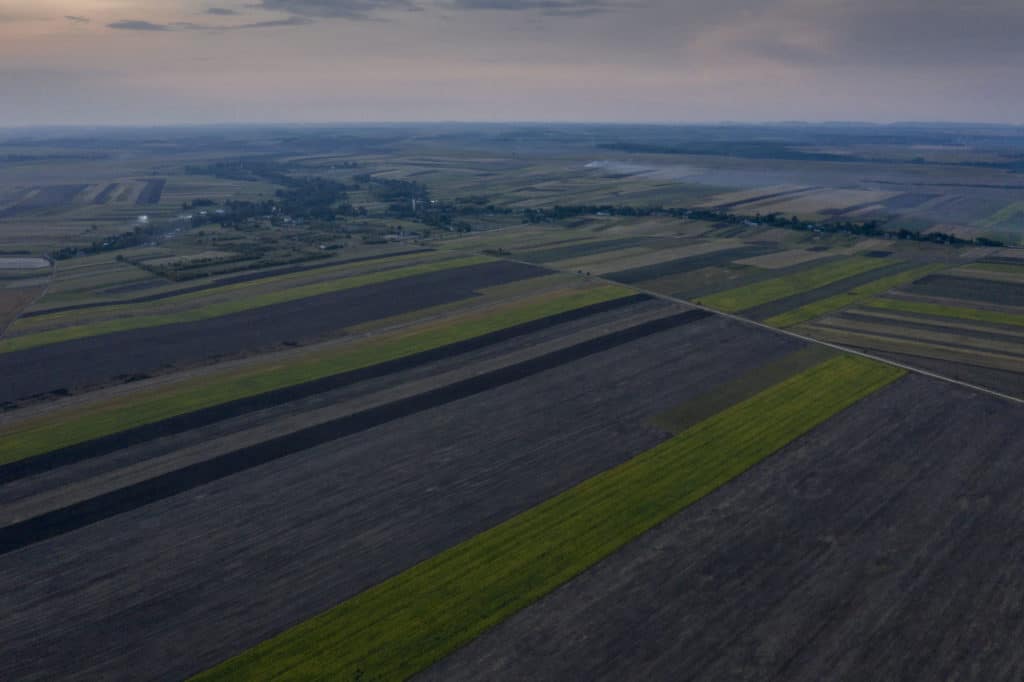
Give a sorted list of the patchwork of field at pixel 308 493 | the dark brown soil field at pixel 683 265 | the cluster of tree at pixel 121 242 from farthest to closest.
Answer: the cluster of tree at pixel 121 242 → the dark brown soil field at pixel 683 265 → the patchwork of field at pixel 308 493

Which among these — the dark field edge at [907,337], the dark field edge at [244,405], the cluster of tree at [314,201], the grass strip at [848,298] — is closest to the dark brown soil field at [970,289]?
the grass strip at [848,298]

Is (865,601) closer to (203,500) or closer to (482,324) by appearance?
(203,500)

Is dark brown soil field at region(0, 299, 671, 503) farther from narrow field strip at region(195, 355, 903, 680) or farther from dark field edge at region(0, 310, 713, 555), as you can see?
narrow field strip at region(195, 355, 903, 680)

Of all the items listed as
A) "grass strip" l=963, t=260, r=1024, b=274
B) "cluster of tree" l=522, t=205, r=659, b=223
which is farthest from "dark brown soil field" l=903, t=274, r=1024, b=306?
"cluster of tree" l=522, t=205, r=659, b=223

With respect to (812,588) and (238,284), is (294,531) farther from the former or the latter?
(238,284)

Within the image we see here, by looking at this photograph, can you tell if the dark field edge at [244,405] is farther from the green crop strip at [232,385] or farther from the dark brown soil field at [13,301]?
the dark brown soil field at [13,301]

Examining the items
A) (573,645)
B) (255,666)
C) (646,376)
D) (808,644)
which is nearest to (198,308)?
(646,376)
